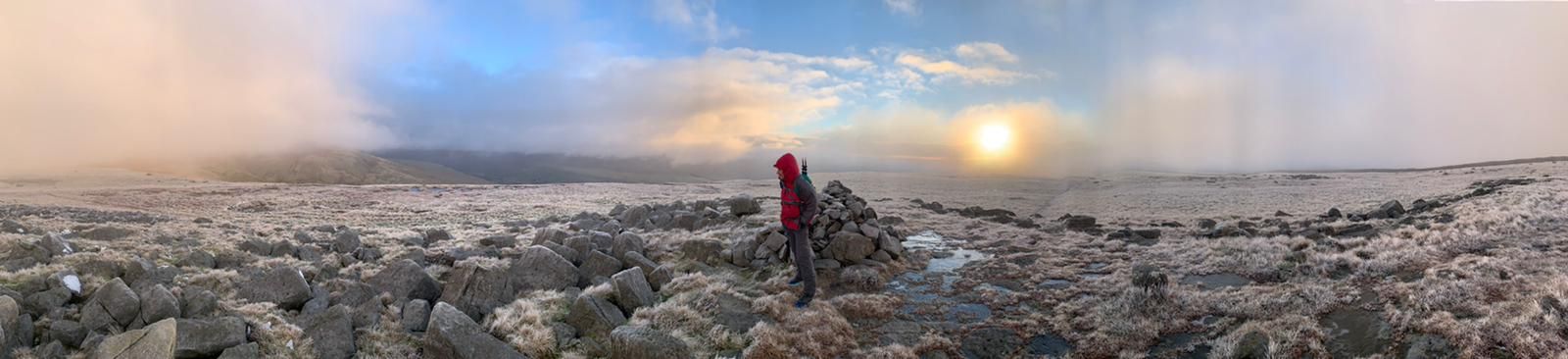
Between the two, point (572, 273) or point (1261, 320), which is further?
point (572, 273)

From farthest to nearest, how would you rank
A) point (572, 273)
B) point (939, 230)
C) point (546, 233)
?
point (939, 230)
point (546, 233)
point (572, 273)

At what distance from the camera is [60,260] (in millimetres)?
10641

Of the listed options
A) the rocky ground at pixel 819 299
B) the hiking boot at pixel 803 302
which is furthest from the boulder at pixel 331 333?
the hiking boot at pixel 803 302

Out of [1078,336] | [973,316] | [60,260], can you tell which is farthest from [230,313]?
[1078,336]

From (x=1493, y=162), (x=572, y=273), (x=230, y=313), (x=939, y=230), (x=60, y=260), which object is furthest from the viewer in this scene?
(x=1493, y=162)

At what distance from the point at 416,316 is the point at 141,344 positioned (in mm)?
3066

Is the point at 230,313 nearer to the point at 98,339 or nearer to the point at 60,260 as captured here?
the point at 98,339

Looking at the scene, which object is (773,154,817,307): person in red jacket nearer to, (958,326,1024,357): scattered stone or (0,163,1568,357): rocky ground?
(0,163,1568,357): rocky ground

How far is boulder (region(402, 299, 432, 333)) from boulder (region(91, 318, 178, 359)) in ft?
8.60

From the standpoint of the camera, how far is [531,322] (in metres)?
9.48

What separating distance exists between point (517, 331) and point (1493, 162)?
114006 mm

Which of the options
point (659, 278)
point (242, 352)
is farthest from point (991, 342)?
point (242, 352)

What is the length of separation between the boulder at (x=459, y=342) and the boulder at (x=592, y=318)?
→ 1268 millimetres

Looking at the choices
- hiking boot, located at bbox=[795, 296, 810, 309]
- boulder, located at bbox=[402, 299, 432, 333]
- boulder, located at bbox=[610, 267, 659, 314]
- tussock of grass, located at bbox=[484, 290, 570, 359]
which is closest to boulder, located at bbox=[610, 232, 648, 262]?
boulder, located at bbox=[610, 267, 659, 314]
